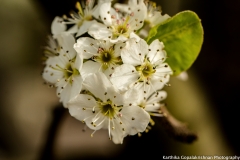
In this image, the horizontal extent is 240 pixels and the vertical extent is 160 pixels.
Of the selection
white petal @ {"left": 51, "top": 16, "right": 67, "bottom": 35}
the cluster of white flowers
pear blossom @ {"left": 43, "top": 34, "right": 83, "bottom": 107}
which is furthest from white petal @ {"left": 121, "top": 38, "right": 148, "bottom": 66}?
white petal @ {"left": 51, "top": 16, "right": 67, "bottom": 35}

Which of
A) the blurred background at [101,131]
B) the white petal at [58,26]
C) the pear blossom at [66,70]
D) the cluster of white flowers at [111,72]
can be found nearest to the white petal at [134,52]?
the cluster of white flowers at [111,72]

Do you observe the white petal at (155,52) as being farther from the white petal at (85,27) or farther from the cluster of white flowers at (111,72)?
the white petal at (85,27)

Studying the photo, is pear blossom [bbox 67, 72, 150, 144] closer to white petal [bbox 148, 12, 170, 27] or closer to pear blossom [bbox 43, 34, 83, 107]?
pear blossom [bbox 43, 34, 83, 107]

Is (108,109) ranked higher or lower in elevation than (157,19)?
lower

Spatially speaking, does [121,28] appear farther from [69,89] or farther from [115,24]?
[69,89]

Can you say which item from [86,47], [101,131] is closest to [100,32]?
[86,47]
